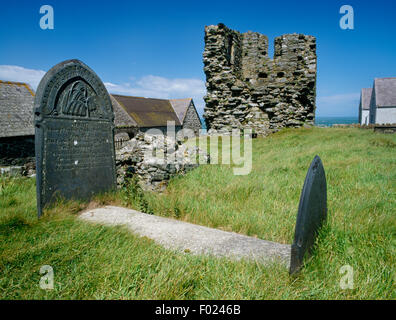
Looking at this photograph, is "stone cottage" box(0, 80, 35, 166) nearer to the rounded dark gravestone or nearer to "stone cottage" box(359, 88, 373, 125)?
the rounded dark gravestone

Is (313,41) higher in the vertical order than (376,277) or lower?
higher

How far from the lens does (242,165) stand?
271 inches

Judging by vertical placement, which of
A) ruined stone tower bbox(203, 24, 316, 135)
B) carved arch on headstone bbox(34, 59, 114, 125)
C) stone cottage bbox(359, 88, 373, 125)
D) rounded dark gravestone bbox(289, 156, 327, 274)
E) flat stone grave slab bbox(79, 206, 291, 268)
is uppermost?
stone cottage bbox(359, 88, 373, 125)

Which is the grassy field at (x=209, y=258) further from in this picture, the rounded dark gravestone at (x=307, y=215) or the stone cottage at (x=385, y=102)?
the stone cottage at (x=385, y=102)

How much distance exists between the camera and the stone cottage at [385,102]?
112ft

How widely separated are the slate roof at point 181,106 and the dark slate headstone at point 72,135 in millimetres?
27172

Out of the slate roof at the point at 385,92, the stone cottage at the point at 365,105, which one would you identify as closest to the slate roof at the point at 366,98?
the stone cottage at the point at 365,105

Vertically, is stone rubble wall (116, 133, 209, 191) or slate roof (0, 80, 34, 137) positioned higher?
slate roof (0, 80, 34, 137)

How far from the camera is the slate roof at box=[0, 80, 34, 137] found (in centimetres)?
1261

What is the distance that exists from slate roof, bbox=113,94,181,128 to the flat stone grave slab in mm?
21739

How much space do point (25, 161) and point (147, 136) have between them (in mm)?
10979

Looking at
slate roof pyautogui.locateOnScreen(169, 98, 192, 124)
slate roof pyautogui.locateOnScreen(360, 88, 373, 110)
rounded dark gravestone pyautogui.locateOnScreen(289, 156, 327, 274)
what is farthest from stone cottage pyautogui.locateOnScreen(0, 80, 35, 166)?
slate roof pyautogui.locateOnScreen(360, 88, 373, 110)

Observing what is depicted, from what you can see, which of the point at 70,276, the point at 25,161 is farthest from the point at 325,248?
the point at 25,161
